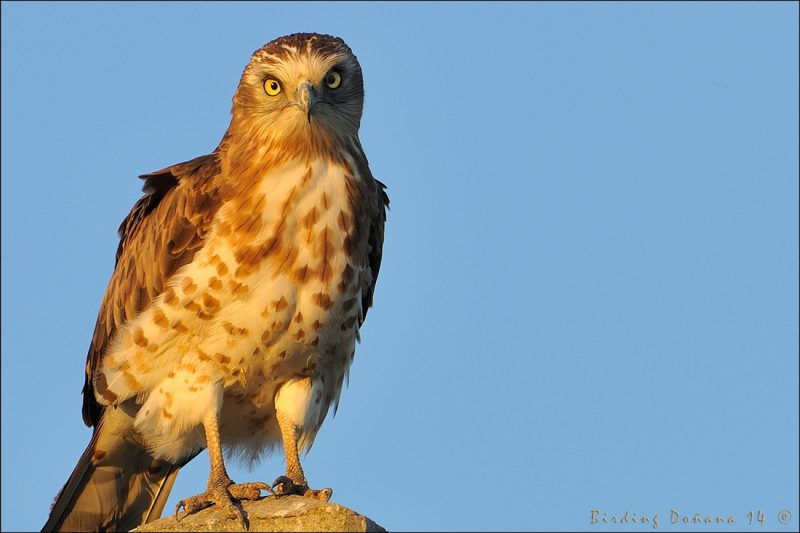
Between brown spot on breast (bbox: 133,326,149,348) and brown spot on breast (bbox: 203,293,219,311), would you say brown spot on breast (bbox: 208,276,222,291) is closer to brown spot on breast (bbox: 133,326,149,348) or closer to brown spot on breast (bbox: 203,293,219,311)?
brown spot on breast (bbox: 203,293,219,311)

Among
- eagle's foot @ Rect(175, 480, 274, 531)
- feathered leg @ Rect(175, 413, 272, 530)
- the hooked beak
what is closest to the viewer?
feathered leg @ Rect(175, 413, 272, 530)

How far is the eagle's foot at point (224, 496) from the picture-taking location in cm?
809

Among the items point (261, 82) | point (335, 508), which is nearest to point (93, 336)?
point (261, 82)

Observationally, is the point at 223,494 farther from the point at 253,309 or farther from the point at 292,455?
the point at 253,309

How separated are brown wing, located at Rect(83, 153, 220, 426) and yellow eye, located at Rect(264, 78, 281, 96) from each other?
66cm

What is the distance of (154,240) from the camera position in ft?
30.0

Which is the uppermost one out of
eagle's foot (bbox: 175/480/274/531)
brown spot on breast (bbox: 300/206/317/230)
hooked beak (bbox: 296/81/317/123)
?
hooked beak (bbox: 296/81/317/123)

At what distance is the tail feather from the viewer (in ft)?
31.6

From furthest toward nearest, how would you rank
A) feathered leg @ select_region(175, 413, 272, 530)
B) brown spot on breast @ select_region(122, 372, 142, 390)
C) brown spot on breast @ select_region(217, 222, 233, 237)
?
brown spot on breast @ select_region(122, 372, 142, 390)
brown spot on breast @ select_region(217, 222, 233, 237)
feathered leg @ select_region(175, 413, 272, 530)

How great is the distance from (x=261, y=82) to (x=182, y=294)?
1.66 m

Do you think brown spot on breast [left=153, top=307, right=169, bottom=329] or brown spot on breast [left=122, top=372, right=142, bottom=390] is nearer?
brown spot on breast [left=153, top=307, right=169, bottom=329]

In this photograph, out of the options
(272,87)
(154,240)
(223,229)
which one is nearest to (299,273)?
(223,229)

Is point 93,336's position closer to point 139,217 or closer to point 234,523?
point 139,217

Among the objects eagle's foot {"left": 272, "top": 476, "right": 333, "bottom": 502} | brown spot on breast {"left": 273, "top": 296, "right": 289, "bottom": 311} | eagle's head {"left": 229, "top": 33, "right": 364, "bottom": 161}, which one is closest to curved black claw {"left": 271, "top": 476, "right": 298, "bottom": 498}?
eagle's foot {"left": 272, "top": 476, "right": 333, "bottom": 502}
